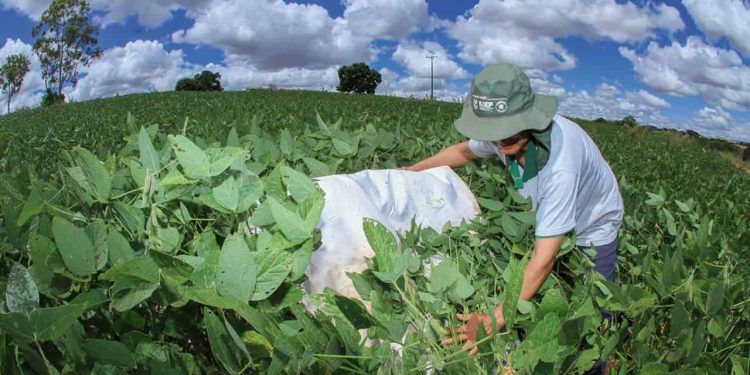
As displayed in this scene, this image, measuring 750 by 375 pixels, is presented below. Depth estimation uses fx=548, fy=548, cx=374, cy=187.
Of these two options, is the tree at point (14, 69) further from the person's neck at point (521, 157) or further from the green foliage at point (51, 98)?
the person's neck at point (521, 157)

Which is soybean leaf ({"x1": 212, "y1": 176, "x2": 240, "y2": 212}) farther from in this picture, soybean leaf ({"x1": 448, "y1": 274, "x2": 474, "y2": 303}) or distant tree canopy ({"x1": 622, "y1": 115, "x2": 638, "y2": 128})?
distant tree canopy ({"x1": 622, "y1": 115, "x2": 638, "y2": 128})

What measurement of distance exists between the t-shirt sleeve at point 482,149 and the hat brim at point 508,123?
434 mm

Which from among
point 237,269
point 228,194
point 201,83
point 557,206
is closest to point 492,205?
point 557,206

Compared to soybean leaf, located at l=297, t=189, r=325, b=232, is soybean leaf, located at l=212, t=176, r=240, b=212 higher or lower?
higher

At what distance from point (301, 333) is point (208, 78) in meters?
56.9

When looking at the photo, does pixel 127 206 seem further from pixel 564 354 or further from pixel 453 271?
pixel 564 354

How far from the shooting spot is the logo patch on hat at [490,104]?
7.39 ft

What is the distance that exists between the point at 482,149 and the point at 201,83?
53.3 m

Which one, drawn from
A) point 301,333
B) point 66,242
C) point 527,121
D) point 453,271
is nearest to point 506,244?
point 527,121

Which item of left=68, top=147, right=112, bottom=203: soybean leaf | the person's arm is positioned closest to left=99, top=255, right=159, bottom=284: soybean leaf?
left=68, top=147, right=112, bottom=203: soybean leaf

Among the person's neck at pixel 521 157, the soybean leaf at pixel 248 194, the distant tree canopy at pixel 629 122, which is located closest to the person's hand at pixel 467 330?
the soybean leaf at pixel 248 194

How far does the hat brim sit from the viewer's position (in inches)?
87.7

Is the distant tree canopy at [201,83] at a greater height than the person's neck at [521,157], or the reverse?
the distant tree canopy at [201,83]

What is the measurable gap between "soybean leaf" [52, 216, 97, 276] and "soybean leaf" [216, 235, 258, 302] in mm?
259
